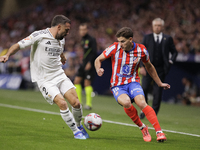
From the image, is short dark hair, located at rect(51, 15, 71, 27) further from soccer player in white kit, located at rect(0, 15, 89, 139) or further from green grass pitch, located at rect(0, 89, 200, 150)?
green grass pitch, located at rect(0, 89, 200, 150)

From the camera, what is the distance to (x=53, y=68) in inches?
221

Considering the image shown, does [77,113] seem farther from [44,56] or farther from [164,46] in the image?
[164,46]

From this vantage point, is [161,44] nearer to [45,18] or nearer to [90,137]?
[90,137]

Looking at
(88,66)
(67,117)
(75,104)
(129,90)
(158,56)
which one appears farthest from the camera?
(88,66)

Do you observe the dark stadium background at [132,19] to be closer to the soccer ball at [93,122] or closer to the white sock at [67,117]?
the soccer ball at [93,122]

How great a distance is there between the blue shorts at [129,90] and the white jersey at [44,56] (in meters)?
1.00

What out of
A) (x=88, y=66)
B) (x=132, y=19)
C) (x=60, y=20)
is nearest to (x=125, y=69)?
(x=60, y=20)

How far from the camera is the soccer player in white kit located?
5352mm

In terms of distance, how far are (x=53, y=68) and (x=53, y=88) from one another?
0.37 m

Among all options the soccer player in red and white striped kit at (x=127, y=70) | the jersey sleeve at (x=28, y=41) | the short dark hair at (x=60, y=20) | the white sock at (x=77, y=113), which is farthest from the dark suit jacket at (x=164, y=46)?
the jersey sleeve at (x=28, y=41)

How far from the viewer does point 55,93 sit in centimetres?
534

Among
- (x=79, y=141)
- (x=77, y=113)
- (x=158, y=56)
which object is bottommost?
(x=79, y=141)

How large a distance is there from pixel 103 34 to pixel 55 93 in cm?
1698

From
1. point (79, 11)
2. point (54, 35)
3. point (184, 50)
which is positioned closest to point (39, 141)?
point (54, 35)
